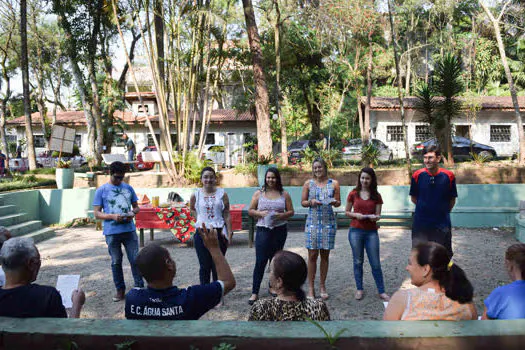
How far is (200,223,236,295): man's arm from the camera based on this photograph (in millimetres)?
2109

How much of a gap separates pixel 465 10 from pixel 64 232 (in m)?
35.2

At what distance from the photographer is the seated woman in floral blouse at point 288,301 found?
94.7 inches

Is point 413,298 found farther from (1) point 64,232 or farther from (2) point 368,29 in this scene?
(2) point 368,29

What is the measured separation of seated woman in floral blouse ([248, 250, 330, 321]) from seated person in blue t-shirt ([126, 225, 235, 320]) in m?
0.24

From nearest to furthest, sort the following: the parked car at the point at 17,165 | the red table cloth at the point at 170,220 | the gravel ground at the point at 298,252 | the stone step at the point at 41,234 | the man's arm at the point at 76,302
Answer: the man's arm at the point at 76,302
the gravel ground at the point at 298,252
the red table cloth at the point at 170,220
the stone step at the point at 41,234
the parked car at the point at 17,165

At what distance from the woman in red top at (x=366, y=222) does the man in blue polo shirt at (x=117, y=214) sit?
2.43m

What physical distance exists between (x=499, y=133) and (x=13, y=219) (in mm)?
24749

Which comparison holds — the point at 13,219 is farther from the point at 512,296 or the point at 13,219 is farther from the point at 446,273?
the point at 512,296

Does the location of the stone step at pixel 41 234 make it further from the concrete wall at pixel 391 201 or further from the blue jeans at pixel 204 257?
the blue jeans at pixel 204 257

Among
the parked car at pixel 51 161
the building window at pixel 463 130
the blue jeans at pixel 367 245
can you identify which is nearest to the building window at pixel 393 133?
the building window at pixel 463 130

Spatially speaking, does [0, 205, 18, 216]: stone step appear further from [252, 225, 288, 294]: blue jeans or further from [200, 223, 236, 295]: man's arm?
[200, 223, 236, 295]: man's arm

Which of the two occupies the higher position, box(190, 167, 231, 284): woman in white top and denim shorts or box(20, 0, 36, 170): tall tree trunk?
box(20, 0, 36, 170): tall tree trunk

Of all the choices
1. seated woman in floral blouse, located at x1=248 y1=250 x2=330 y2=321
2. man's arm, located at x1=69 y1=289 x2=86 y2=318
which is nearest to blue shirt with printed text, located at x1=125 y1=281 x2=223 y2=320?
seated woman in floral blouse, located at x1=248 y1=250 x2=330 y2=321

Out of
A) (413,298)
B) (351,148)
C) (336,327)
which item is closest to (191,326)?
(336,327)
